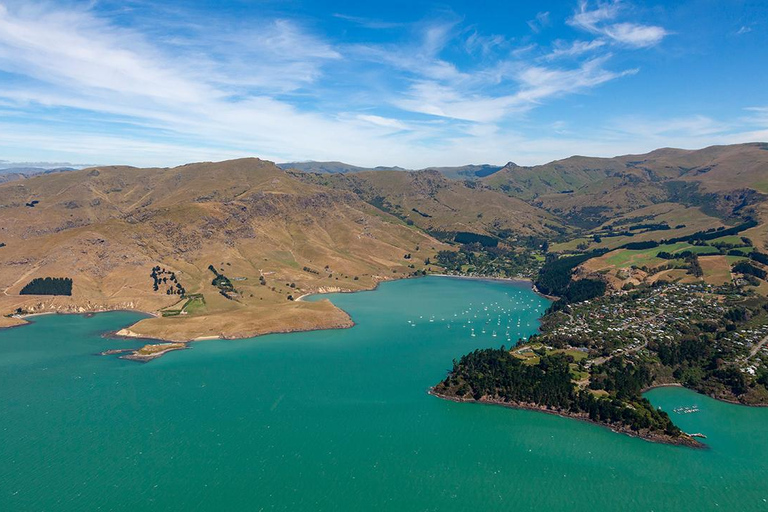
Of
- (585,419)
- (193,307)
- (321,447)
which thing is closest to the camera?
(321,447)

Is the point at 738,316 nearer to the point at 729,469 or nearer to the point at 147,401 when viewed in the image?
the point at 729,469

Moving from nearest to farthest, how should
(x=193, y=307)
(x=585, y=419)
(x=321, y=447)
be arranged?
(x=321, y=447) → (x=585, y=419) → (x=193, y=307)

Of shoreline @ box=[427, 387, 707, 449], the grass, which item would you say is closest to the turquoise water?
shoreline @ box=[427, 387, 707, 449]

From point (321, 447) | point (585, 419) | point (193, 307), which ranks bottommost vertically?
point (321, 447)

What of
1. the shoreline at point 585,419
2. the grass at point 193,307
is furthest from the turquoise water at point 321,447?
the grass at point 193,307

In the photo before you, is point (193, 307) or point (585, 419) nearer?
point (585, 419)

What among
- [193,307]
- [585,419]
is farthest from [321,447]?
[193,307]

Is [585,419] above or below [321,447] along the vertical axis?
above

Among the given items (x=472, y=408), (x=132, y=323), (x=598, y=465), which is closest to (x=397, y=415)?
(x=472, y=408)

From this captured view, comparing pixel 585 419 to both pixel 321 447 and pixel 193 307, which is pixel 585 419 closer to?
pixel 321 447
